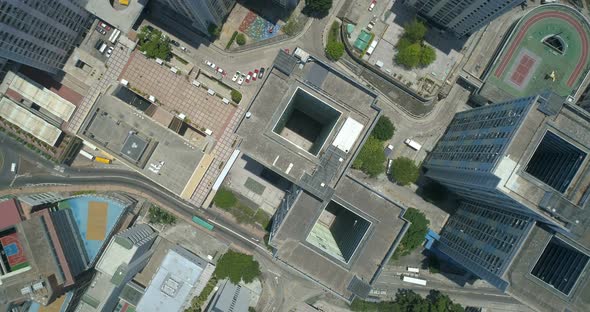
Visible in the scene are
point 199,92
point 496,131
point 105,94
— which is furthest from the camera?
point 199,92

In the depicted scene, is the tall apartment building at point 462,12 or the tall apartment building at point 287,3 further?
the tall apartment building at point 287,3

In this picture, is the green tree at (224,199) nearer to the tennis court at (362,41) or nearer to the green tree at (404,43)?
the tennis court at (362,41)

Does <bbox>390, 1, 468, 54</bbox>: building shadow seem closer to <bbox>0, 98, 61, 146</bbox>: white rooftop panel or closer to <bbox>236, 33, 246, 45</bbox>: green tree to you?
<bbox>236, 33, 246, 45</bbox>: green tree

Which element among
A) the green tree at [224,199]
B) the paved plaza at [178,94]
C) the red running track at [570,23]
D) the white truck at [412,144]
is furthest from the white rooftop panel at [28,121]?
the red running track at [570,23]

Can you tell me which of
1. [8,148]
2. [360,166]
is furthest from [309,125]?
[8,148]

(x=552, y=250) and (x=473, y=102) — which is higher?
(x=473, y=102)

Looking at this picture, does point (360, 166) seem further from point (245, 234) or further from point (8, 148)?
point (8, 148)

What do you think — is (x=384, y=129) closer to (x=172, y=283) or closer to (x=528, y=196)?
(x=528, y=196)

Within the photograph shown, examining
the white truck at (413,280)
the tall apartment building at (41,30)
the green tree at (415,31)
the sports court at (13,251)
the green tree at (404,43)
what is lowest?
the sports court at (13,251)
